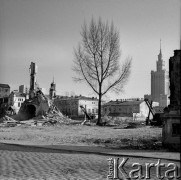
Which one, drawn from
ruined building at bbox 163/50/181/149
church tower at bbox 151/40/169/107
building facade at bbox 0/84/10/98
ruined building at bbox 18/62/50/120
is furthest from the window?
church tower at bbox 151/40/169/107

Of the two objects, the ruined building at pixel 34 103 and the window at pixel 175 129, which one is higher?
the ruined building at pixel 34 103

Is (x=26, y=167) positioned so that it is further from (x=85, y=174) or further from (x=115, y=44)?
(x=115, y=44)

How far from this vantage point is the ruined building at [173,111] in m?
Result: 11.6

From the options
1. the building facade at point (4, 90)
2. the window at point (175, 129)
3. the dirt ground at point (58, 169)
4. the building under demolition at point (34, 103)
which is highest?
the building facade at point (4, 90)

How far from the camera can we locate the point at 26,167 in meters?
7.88

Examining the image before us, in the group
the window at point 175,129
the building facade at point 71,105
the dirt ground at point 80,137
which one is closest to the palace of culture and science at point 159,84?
the building facade at point 71,105

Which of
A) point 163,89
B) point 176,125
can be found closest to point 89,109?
point 163,89

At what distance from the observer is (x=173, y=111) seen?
38.2ft

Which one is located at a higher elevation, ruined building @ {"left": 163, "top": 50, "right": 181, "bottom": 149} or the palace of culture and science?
the palace of culture and science

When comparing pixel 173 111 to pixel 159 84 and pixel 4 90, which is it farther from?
pixel 159 84

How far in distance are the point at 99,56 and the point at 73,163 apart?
28.5m

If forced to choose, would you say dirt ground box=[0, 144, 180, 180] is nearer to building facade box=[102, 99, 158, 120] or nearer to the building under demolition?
the building under demolition

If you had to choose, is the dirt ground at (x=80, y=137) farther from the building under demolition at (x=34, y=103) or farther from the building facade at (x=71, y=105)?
the building facade at (x=71, y=105)

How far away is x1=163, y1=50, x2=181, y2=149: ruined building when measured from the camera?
38.0ft
